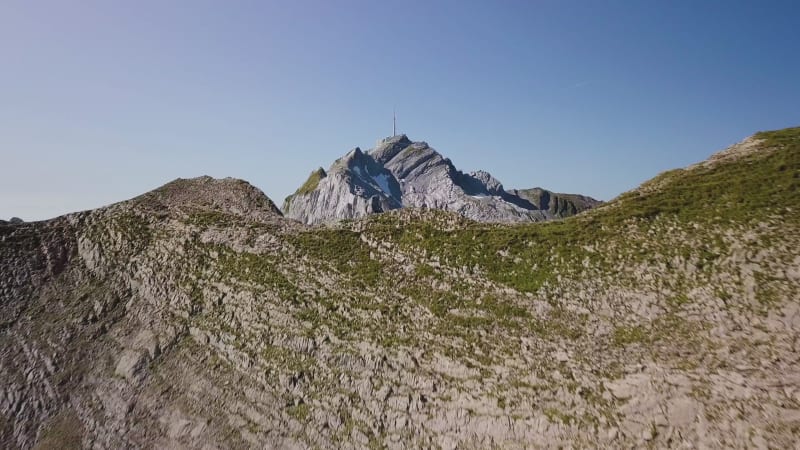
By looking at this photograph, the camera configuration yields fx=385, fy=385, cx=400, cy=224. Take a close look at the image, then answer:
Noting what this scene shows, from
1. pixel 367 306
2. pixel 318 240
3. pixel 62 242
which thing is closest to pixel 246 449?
pixel 367 306

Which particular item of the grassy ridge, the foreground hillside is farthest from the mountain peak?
the grassy ridge

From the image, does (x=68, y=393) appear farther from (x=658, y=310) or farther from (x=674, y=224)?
(x=674, y=224)

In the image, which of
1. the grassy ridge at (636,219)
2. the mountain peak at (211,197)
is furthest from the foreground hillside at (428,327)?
the mountain peak at (211,197)

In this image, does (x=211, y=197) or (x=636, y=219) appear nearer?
(x=636, y=219)

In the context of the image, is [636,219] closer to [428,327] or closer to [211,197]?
[428,327]

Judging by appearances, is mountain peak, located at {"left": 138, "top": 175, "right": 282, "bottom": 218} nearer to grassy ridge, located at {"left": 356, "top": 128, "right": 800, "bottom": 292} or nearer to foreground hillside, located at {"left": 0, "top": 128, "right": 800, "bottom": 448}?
foreground hillside, located at {"left": 0, "top": 128, "right": 800, "bottom": 448}

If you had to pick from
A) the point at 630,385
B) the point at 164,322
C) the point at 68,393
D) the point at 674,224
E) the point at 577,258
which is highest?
the point at 674,224

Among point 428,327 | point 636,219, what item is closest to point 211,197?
point 428,327

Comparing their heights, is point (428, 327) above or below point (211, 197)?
below
